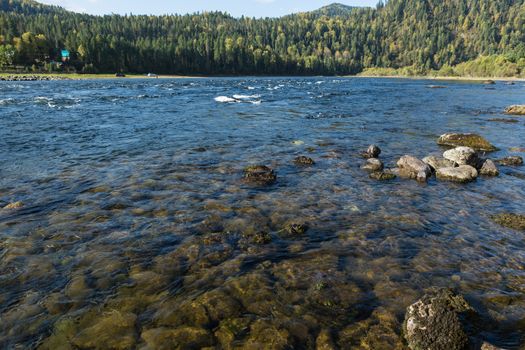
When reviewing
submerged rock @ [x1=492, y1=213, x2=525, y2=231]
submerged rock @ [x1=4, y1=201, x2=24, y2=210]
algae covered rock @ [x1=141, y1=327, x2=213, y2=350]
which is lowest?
algae covered rock @ [x1=141, y1=327, x2=213, y2=350]

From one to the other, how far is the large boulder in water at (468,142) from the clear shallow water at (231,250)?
14.9 feet

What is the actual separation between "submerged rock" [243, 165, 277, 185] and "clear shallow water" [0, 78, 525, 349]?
0.54m

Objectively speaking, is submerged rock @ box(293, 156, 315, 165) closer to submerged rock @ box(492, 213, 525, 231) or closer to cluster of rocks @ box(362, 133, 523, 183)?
cluster of rocks @ box(362, 133, 523, 183)

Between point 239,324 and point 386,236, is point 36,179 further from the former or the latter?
point 386,236

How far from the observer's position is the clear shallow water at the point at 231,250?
24.0ft

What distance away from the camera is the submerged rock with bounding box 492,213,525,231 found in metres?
12.2

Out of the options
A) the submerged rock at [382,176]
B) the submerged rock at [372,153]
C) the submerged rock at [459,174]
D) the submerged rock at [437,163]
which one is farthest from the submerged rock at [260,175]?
the submerged rock at [437,163]

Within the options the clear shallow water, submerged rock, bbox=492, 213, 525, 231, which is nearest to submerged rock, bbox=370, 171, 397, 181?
the clear shallow water

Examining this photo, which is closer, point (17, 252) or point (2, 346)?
point (2, 346)

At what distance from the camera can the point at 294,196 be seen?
14.7 meters

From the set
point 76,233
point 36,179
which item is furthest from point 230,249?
point 36,179

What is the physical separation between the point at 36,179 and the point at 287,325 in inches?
544

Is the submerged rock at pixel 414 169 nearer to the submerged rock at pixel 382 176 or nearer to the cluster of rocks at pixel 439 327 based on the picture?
the submerged rock at pixel 382 176

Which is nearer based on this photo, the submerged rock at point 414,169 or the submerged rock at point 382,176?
the submerged rock at point 382,176
